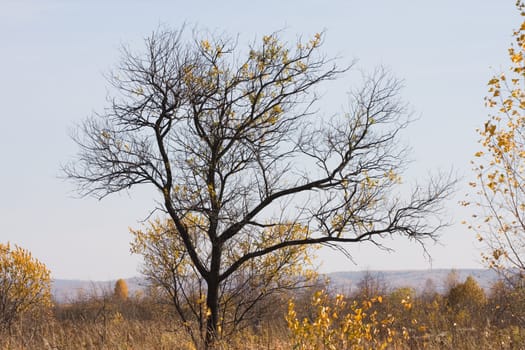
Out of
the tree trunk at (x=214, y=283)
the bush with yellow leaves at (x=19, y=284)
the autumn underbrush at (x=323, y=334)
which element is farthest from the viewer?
the bush with yellow leaves at (x=19, y=284)

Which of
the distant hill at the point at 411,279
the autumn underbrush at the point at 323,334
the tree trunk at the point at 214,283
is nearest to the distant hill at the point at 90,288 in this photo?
the autumn underbrush at the point at 323,334

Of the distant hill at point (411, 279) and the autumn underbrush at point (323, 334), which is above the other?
the distant hill at point (411, 279)

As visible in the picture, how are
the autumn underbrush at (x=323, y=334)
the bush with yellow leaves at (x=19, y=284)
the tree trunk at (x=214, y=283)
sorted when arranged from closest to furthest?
the autumn underbrush at (x=323, y=334) → the tree trunk at (x=214, y=283) → the bush with yellow leaves at (x=19, y=284)

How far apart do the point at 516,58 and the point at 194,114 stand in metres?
6.64

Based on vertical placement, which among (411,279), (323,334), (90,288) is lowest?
(323,334)

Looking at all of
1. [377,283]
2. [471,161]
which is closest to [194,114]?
[471,161]

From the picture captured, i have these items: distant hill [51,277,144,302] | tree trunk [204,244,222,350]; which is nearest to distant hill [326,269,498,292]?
tree trunk [204,244,222,350]

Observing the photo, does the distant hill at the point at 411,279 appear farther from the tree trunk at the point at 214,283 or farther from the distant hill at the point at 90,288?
the distant hill at the point at 90,288

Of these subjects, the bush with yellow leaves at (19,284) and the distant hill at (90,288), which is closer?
the distant hill at (90,288)

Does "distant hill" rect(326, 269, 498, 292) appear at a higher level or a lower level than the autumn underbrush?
higher

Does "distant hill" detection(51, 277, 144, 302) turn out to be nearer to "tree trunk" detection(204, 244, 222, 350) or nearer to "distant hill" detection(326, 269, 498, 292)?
"tree trunk" detection(204, 244, 222, 350)

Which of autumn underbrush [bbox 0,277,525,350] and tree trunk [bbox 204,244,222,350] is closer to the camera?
autumn underbrush [bbox 0,277,525,350]

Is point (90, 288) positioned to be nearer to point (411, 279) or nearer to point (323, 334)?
point (323, 334)

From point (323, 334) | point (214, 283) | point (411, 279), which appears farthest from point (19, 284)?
point (411, 279)
